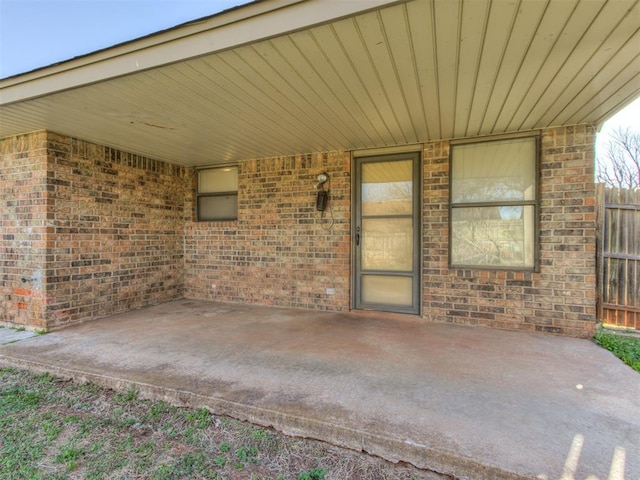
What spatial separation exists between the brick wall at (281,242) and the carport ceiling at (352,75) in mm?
917

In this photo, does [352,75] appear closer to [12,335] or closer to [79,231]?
[79,231]

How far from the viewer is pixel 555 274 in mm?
3586

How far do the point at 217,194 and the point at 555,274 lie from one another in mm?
4892

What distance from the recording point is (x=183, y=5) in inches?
92.4

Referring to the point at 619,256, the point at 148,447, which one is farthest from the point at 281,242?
the point at 619,256

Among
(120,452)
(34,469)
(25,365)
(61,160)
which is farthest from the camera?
(61,160)

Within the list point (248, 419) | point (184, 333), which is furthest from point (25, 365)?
point (248, 419)

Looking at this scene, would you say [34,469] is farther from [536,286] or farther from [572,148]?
[572,148]

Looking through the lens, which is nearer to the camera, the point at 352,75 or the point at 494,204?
the point at 352,75

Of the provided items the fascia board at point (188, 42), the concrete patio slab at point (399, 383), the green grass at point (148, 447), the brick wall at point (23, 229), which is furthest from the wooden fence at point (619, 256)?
the brick wall at point (23, 229)

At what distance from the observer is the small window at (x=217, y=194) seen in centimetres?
531

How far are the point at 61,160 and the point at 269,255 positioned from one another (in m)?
2.83

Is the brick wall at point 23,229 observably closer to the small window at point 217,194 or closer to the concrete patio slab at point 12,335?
the concrete patio slab at point 12,335

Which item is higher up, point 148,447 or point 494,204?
point 494,204
